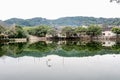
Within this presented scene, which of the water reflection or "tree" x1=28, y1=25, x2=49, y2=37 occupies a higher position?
the water reflection

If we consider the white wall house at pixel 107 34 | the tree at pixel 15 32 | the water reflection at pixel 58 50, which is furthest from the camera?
the white wall house at pixel 107 34

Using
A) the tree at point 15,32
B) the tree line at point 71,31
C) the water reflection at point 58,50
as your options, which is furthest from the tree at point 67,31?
the water reflection at point 58,50

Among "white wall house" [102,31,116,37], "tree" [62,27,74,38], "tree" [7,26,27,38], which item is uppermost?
"tree" [7,26,27,38]

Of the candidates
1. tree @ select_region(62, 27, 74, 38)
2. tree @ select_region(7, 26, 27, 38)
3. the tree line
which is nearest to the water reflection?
tree @ select_region(7, 26, 27, 38)

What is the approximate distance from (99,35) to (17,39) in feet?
64.5

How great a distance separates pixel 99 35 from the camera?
241 ft

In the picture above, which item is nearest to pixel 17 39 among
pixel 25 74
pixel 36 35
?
pixel 36 35

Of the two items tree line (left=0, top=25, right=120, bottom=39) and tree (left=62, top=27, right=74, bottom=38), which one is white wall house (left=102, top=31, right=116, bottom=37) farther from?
tree (left=62, top=27, right=74, bottom=38)

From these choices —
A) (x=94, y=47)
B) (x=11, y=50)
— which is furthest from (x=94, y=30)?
(x=11, y=50)

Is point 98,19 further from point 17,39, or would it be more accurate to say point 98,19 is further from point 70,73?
point 70,73

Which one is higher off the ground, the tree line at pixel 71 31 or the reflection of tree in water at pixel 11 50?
the reflection of tree in water at pixel 11 50

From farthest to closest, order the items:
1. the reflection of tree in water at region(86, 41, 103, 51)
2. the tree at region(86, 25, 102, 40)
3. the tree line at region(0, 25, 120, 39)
Answer: the tree line at region(0, 25, 120, 39) → the tree at region(86, 25, 102, 40) → the reflection of tree in water at region(86, 41, 103, 51)

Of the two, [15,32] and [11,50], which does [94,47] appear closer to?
[11,50]

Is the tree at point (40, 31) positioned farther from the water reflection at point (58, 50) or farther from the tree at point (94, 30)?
the water reflection at point (58, 50)
